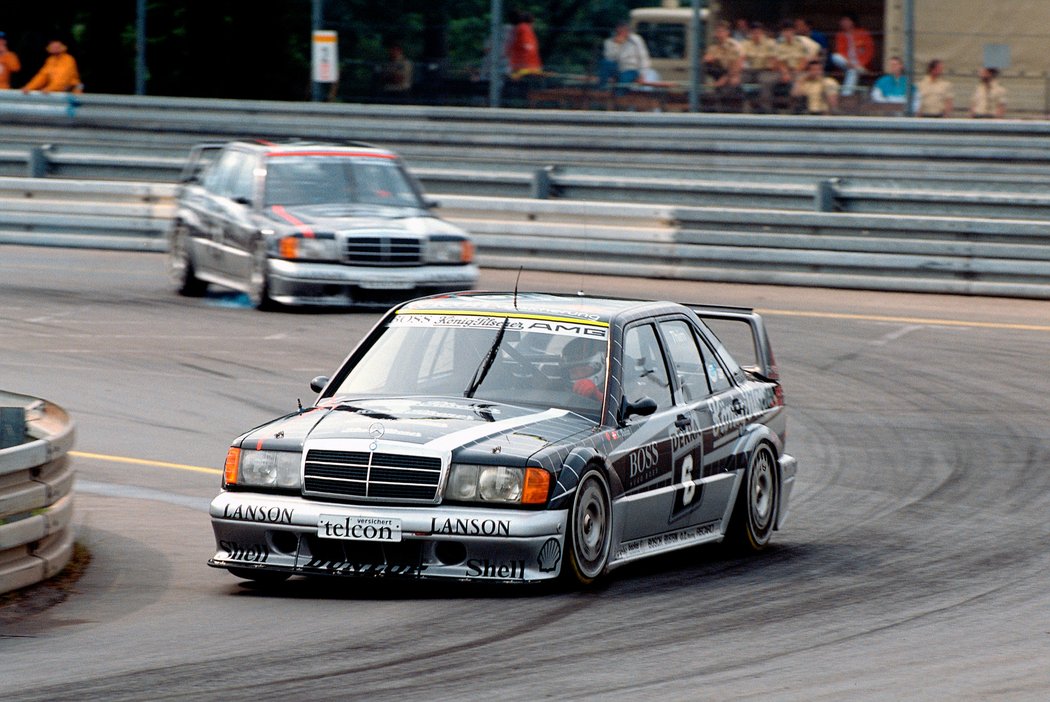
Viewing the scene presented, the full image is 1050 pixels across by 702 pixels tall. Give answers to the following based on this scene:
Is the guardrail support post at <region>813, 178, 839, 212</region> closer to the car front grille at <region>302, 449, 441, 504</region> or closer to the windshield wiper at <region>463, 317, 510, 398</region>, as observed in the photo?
the windshield wiper at <region>463, 317, 510, 398</region>

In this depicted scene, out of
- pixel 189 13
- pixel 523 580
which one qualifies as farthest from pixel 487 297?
pixel 189 13

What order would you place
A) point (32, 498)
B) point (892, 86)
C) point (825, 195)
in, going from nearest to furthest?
point (32, 498)
point (825, 195)
point (892, 86)

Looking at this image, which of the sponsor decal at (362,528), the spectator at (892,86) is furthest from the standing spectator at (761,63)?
the sponsor decal at (362,528)

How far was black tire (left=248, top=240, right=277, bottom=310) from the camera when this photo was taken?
59.4 ft

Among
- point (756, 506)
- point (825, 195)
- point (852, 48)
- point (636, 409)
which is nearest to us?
point (636, 409)

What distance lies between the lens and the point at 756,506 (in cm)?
958

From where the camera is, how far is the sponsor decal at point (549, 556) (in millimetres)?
7688

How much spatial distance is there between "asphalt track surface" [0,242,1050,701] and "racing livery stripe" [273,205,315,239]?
1438 millimetres

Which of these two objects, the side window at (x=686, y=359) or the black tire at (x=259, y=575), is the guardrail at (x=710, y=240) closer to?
the side window at (x=686, y=359)

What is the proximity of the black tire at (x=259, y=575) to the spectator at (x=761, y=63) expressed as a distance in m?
14.5

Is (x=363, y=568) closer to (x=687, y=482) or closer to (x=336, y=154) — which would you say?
(x=687, y=482)

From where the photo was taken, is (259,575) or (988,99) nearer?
(259,575)

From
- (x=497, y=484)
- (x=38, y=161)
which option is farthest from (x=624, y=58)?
(x=497, y=484)

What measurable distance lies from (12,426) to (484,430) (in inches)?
78.6
